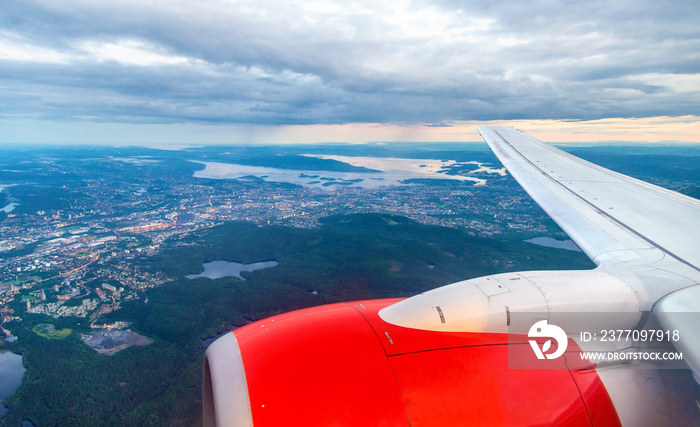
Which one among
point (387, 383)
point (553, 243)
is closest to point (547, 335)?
point (387, 383)

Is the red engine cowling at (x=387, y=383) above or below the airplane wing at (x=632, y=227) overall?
below

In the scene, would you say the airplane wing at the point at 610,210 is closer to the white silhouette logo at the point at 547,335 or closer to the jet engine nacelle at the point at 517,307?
the jet engine nacelle at the point at 517,307

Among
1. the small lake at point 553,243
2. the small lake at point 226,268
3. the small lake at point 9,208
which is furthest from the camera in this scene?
the small lake at point 9,208

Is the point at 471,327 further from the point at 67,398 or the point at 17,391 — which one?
the point at 17,391

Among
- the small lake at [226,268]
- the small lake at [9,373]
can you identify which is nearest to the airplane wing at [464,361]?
the small lake at [9,373]

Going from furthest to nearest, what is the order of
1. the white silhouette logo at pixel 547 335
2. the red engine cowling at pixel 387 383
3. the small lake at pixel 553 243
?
the small lake at pixel 553 243 → the white silhouette logo at pixel 547 335 → the red engine cowling at pixel 387 383
